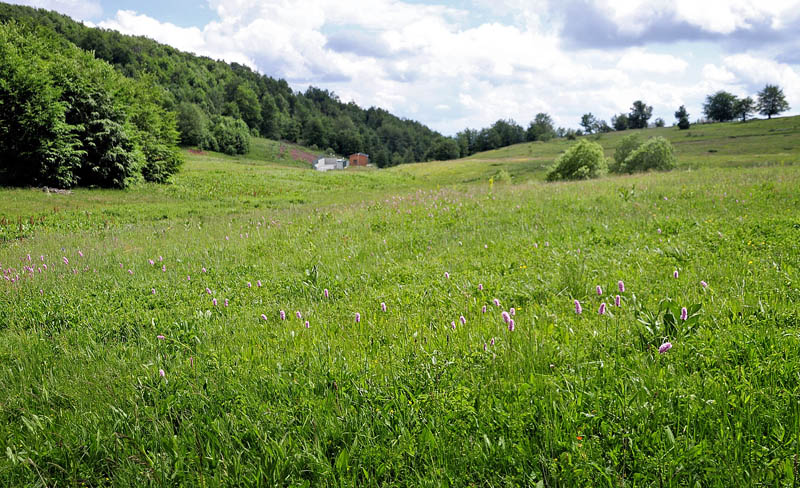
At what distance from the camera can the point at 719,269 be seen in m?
5.32

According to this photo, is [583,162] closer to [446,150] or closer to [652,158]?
[652,158]

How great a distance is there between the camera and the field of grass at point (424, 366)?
2.37m

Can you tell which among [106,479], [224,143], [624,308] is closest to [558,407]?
[624,308]

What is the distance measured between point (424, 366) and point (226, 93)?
181 meters

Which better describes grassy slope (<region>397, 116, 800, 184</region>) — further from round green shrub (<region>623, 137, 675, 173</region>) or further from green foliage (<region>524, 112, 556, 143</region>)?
green foliage (<region>524, 112, 556, 143</region>)

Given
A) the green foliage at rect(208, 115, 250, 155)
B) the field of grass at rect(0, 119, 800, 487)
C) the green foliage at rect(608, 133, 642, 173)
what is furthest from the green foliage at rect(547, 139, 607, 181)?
the green foliage at rect(208, 115, 250, 155)

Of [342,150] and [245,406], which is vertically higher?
[342,150]

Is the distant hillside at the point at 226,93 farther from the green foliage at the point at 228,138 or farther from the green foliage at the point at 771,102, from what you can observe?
the green foliage at the point at 771,102

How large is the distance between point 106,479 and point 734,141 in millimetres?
100419

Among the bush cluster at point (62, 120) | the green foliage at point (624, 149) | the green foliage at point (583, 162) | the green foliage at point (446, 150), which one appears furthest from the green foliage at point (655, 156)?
the green foliage at point (446, 150)

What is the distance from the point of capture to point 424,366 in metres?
3.25

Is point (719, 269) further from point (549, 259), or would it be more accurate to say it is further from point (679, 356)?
point (679, 356)

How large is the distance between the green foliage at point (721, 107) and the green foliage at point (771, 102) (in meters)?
6.02

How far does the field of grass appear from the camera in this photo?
2.37 metres
